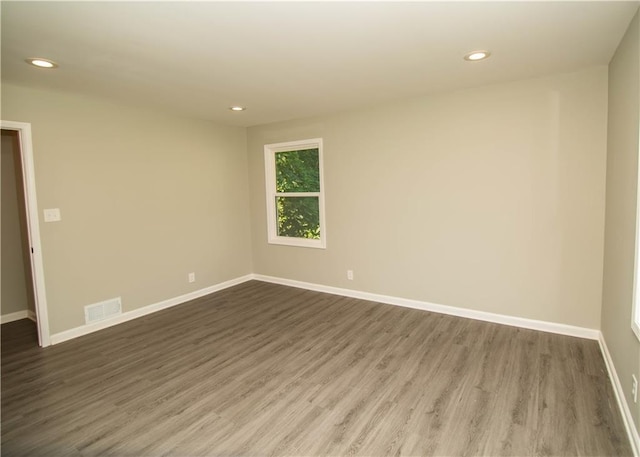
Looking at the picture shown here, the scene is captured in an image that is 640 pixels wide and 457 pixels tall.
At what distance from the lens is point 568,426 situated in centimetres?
211

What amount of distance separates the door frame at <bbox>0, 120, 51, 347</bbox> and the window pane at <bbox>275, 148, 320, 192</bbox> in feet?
9.68

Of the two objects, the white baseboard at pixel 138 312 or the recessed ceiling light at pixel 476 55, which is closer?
the recessed ceiling light at pixel 476 55

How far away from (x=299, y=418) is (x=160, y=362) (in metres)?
1.47

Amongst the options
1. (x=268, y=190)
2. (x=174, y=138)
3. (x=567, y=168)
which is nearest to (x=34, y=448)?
(x=174, y=138)

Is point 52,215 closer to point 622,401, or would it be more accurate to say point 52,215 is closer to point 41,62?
point 41,62

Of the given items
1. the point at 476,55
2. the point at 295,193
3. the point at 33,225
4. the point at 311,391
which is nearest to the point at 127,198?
the point at 33,225

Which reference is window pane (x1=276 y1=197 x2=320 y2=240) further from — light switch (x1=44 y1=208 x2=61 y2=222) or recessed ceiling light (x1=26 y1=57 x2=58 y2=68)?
recessed ceiling light (x1=26 y1=57 x2=58 y2=68)

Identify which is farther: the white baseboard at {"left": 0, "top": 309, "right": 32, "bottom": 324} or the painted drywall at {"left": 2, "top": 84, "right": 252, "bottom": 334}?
the white baseboard at {"left": 0, "top": 309, "right": 32, "bottom": 324}

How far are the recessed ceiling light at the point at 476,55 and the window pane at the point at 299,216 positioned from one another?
267 centimetres

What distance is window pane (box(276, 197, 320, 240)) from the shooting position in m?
5.04

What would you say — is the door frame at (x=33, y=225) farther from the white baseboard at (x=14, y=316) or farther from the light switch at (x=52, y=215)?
the white baseboard at (x=14, y=316)

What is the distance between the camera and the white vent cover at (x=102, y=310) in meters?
3.72

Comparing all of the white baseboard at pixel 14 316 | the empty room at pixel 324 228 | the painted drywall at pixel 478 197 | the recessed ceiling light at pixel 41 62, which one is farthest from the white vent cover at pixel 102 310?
the painted drywall at pixel 478 197

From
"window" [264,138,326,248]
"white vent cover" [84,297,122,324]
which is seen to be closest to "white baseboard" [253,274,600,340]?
"window" [264,138,326,248]
